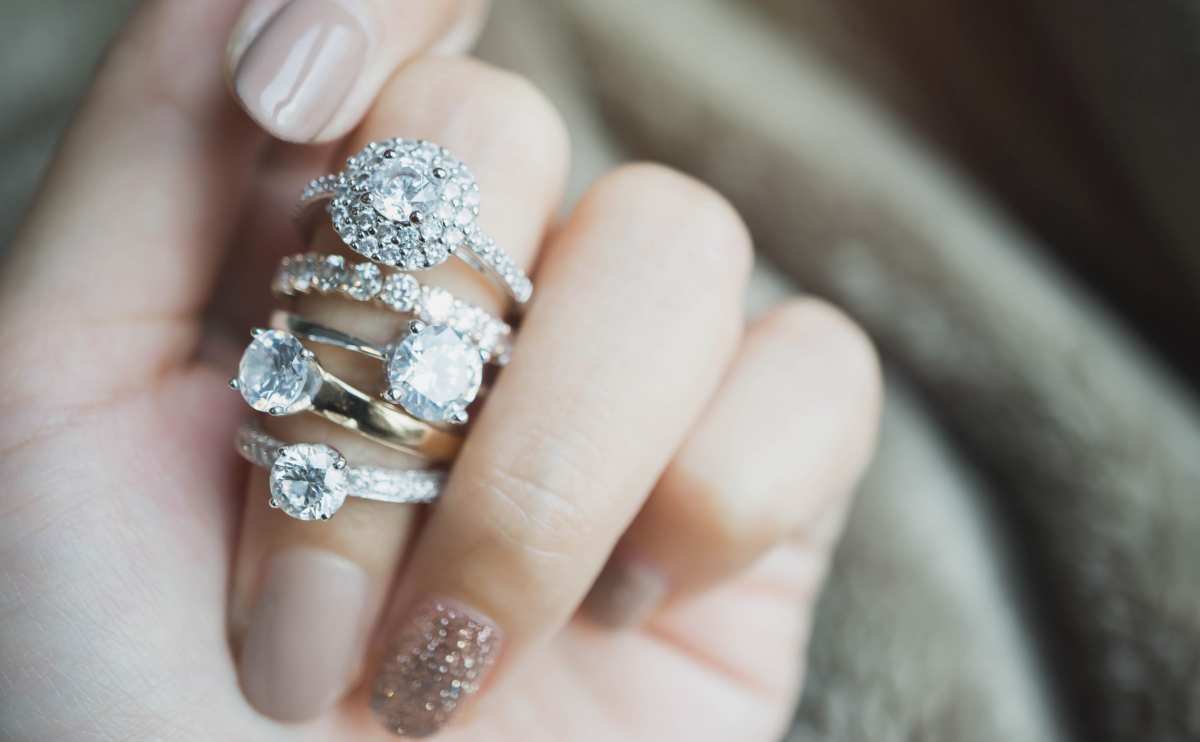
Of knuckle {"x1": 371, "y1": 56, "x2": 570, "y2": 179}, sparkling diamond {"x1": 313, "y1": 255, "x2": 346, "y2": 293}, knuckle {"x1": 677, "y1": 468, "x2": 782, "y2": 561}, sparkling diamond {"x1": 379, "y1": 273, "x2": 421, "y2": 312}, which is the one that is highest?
knuckle {"x1": 371, "y1": 56, "x2": 570, "y2": 179}

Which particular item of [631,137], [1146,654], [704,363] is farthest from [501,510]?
[1146,654]

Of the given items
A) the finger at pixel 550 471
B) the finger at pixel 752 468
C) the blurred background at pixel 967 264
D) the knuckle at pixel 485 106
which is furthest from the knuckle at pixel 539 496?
the blurred background at pixel 967 264

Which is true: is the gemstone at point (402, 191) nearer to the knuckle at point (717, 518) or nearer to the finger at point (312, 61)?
the finger at point (312, 61)

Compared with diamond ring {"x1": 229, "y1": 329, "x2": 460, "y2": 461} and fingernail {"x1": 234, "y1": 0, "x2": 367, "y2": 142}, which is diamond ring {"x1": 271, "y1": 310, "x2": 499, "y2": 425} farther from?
fingernail {"x1": 234, "y1": 0, "x2": 367, "y2": 142}

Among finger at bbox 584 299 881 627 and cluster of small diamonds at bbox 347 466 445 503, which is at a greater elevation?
finger at bbox 584 299 881 627

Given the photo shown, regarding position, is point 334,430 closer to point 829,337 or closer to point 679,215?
point 679,215

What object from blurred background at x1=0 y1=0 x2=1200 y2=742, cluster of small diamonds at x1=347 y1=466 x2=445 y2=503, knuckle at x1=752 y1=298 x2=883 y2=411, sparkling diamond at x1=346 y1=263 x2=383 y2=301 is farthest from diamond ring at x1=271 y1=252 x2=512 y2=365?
blurred background at x1=0 y1=0 x2=1200 y2=742
